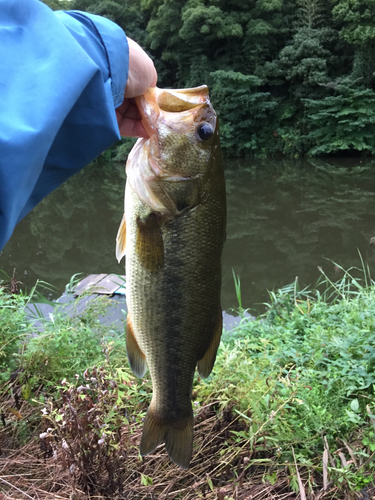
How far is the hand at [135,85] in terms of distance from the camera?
1371mm

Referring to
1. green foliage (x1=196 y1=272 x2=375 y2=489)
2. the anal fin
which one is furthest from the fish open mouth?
green foliage (x1=196 y1=272 x2=375 y2=489)

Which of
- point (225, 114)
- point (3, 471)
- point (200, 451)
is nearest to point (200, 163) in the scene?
point (200, 451)

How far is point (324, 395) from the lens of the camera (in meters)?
2.24

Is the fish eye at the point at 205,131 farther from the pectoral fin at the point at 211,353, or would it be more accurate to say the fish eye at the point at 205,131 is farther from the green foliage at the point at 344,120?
the green foliage at the point at 344,120

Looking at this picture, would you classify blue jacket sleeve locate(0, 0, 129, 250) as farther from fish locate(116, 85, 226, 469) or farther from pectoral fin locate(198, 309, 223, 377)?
pectoral fin locate(198, 309, 223, 377)

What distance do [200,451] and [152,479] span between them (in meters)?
0.30

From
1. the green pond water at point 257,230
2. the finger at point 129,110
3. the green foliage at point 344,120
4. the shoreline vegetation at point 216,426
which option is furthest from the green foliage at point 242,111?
the finger at point 129,110

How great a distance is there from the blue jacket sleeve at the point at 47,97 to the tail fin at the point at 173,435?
1.02 meters

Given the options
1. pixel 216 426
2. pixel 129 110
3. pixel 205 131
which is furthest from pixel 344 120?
pixel 205 131

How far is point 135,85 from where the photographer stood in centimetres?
140

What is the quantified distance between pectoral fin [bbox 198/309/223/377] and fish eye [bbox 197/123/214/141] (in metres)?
0.66

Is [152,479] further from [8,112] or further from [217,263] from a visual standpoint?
[8,112]

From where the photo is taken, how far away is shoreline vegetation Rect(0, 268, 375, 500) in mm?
1939

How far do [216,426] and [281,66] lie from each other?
72.7 ft
